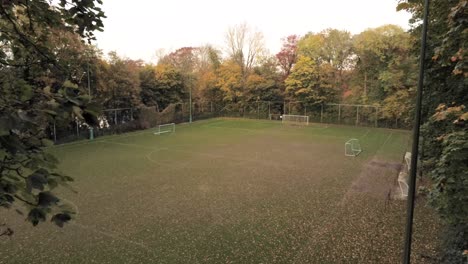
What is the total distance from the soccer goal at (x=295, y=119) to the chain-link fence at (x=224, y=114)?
2.83 feet

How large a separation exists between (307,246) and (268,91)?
90.2ft

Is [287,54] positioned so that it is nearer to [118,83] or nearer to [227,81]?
[227,81]

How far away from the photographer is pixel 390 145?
60.9 ft

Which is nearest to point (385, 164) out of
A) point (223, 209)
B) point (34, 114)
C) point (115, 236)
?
point (223, 209)

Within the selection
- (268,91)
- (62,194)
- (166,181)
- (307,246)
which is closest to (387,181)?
(307,246)

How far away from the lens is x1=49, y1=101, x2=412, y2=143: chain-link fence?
20812 mm

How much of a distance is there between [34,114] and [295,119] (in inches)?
1165

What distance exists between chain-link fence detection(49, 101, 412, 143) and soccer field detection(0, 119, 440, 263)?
3566mm

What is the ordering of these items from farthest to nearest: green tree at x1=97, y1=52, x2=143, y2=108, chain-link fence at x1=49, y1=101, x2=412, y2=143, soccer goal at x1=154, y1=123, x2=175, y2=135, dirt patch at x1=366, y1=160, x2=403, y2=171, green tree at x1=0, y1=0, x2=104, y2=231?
soccer goal at x1=154, y1=123, x2=175, y2=135
green tree at x1=97, y1=52, x2=143, y2=108
chain-link fence at x1=49, y1=101, x2=412, y2=143
dirt patch at x1=366, y1=160, x2=403, y2=171
green tree at x1=0, y1=0, x2=104, y2=231

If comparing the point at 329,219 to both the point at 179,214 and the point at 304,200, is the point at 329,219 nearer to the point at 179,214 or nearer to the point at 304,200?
the point at 304,200

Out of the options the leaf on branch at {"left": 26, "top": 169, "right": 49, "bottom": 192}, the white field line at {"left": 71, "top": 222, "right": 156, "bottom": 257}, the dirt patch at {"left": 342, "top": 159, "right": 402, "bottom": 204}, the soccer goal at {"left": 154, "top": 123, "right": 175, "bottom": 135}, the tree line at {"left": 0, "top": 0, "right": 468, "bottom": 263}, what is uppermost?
the tree line at {"left": 0, "top": 0, "right": 468, "bottom": 263}

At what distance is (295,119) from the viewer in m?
30.2

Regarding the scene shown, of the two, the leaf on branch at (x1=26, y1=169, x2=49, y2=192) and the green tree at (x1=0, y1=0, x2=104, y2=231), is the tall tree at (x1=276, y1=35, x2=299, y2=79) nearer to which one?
the green tree at (x1=0, y1=0, x2=104, y2=231)

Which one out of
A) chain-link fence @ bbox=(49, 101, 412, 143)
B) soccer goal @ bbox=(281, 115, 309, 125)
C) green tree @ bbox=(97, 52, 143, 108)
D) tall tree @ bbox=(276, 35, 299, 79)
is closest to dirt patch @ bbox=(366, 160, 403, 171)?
chain-link fence @ bbox=(49, 101, 412, 143)
